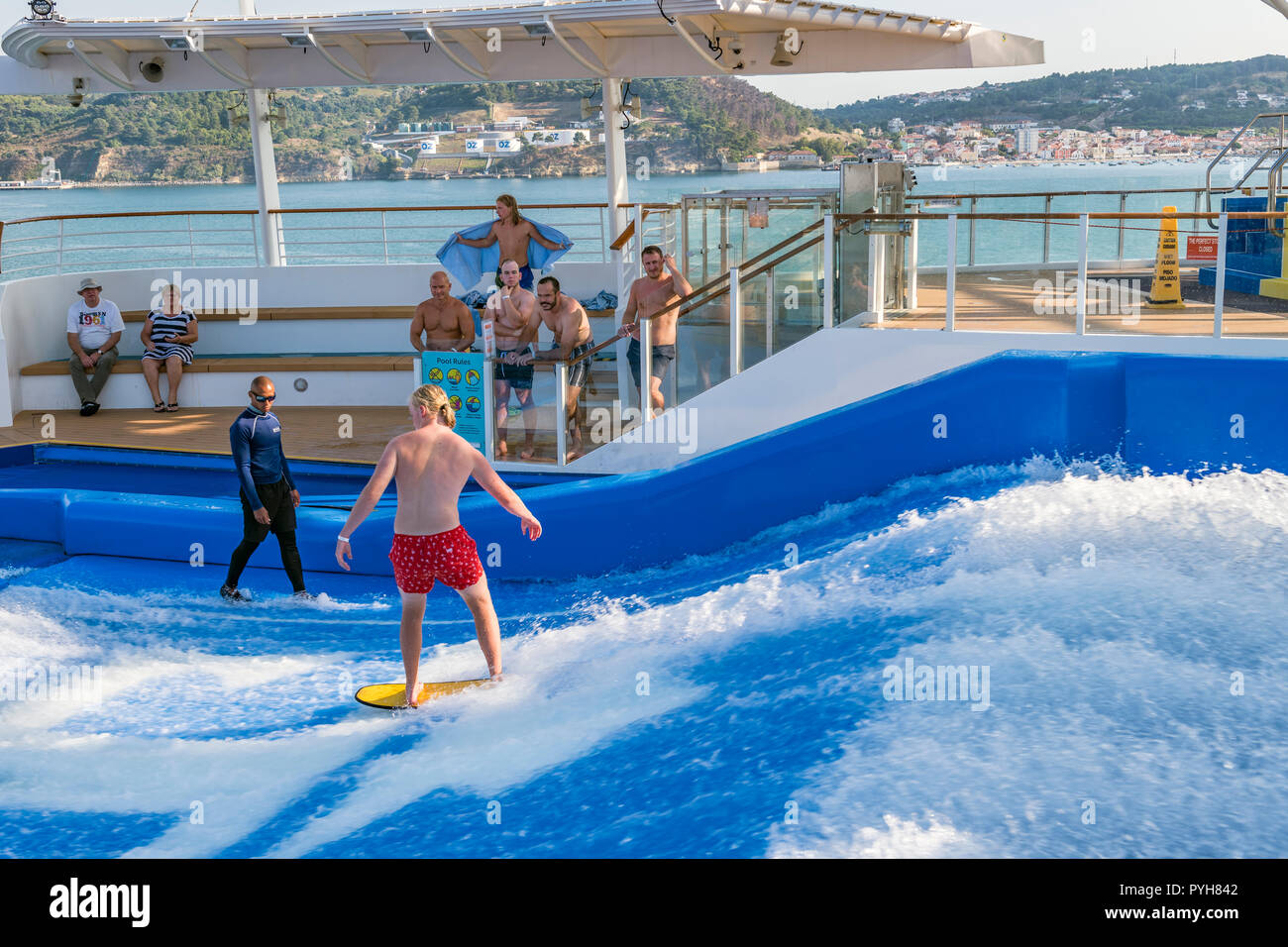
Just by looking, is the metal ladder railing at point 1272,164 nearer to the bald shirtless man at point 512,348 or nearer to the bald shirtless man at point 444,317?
the bald shirtless man at point 512,348

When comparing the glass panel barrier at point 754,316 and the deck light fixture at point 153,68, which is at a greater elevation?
the deck light fixture at point 153,68

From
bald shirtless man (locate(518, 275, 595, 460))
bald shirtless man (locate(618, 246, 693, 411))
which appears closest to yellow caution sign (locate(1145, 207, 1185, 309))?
bald shirtless man (locate(618, 246, 693, 411))

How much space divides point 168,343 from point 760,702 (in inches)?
298

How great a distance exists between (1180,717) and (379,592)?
4.94 metres

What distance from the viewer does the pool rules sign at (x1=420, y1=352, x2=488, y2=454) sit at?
27.3 feet

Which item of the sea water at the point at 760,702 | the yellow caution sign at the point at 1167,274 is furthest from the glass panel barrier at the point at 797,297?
the yellow caution sign at the point at 1167,274

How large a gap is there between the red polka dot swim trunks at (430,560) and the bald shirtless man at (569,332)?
2783mm

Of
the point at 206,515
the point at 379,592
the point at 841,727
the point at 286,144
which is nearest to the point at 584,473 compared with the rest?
the point at 379,592

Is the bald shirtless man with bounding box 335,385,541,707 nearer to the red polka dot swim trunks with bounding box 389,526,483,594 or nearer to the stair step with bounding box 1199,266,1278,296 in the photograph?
the red polka dot swim trunks with bounding box 389,526,483,594

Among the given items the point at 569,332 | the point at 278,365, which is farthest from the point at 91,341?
the point at 569,332

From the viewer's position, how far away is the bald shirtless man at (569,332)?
8.27 meters

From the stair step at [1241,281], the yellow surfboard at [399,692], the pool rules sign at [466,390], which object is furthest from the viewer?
the stair step at [1241,281]

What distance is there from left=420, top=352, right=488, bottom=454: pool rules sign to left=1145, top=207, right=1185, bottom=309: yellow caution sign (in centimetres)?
473

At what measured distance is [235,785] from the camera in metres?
5.24
